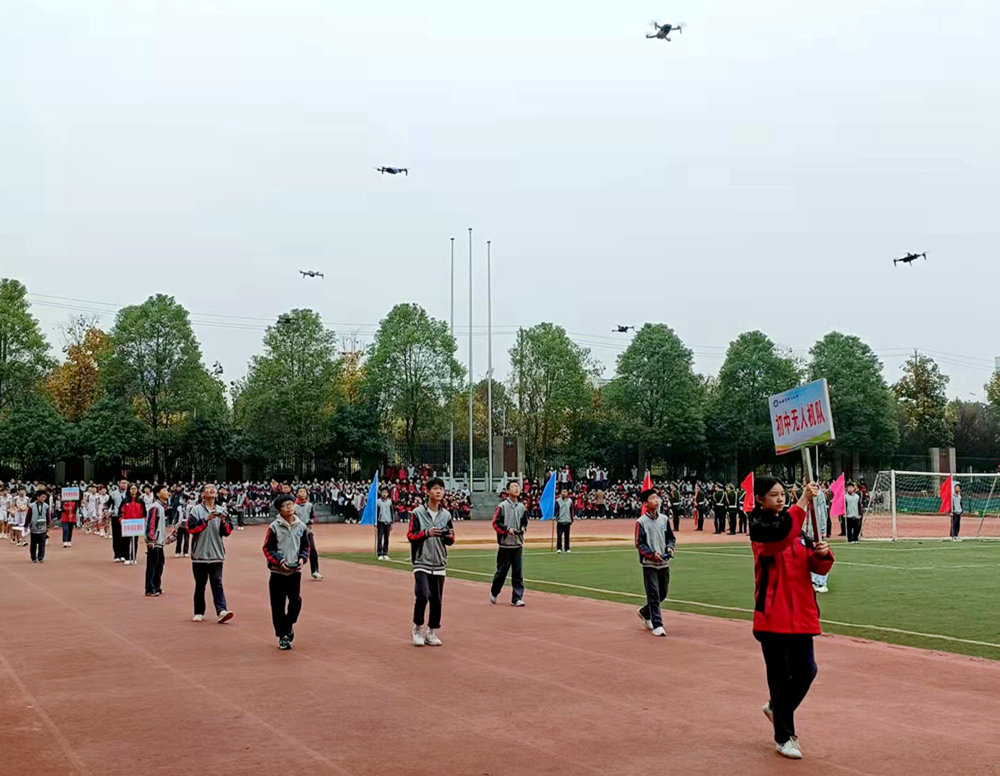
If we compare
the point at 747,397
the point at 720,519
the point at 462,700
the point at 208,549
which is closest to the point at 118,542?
the point at 208,549

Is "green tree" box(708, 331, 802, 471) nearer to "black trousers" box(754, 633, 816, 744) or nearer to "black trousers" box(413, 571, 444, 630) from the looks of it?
"black trousers" box(413, 571, 444, 630)

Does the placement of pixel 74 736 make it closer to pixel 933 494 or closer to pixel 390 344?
pixel 933 494

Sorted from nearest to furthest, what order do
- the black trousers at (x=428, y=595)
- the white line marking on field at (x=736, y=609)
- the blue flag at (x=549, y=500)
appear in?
the white line marking on field at (x=736, y=609)
the black trousers at (x=428, y=595)
the blue flag at (x=549, y=500)

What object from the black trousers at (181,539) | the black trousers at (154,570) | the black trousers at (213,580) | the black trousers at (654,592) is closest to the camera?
the black trousers at (654,592)

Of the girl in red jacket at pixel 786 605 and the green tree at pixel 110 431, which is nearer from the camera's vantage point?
the girl in red jacket at pixel 786 605

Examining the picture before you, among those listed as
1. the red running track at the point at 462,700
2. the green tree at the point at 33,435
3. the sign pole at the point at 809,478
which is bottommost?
the red running track at the point at 462,700

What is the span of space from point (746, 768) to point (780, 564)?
1.37 m

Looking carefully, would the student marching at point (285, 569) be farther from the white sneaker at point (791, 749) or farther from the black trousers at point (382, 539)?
the black trousers at point (382, 539)

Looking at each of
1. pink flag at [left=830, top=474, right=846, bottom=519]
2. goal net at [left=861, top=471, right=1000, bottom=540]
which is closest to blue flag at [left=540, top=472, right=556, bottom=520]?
pink flag at [left=830, top=474, right=846, bottom=519]

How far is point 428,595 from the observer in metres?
12.2

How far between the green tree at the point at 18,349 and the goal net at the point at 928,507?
140 ft

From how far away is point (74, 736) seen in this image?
7.70m

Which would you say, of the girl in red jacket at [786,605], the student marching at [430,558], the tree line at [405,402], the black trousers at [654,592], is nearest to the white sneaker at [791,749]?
the girl in red jacket at [786,605]

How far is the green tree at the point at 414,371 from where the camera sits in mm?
58719
